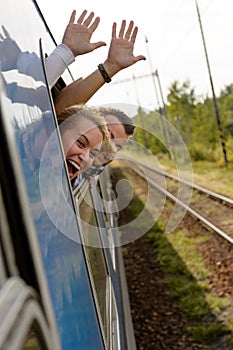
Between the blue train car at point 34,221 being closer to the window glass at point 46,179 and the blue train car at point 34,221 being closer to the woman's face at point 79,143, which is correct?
the window glass at point 46,179

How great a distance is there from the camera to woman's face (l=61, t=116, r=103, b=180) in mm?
2355

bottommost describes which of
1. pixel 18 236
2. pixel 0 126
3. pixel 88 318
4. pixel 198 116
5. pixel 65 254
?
pixel 198 116

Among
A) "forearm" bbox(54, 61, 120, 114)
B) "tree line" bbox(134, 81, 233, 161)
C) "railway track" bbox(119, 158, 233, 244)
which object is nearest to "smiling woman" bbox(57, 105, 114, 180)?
"forearm" bbox(54, 61, 120, 114)

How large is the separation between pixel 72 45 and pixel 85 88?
0.17 m

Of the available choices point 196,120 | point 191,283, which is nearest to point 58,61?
point 191,283

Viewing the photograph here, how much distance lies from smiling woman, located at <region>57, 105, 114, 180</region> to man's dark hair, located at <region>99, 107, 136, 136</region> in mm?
467

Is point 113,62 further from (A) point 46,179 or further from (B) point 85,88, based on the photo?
(A) point 46,179

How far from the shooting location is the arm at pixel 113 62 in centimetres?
253

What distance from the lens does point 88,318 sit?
6.38 ft

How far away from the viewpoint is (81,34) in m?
2.54

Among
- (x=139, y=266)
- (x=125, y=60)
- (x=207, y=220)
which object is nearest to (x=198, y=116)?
(x=207, y=220)

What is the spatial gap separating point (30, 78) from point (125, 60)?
0.83 meters

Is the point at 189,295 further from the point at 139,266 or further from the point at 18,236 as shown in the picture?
the point at 18,236

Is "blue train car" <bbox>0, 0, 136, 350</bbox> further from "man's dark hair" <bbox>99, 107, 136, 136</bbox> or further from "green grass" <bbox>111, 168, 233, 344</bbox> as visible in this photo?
"green grass" <bbox>111, 168, 233, 344</bbox>
